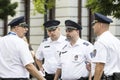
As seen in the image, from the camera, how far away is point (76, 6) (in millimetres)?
25281

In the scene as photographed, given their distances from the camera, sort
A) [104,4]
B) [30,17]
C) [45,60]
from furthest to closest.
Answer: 1. [30,17]
2. [104,4]
3. [45,60]

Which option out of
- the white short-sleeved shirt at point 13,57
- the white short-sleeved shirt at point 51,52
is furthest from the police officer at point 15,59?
the white short-sleeved shirt at point 51,52

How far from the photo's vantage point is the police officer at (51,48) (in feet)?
40.3

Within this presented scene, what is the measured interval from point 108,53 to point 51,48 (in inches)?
127

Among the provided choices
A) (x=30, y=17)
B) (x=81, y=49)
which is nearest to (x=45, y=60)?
(x=81, y=49)

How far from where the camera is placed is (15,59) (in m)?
9.84

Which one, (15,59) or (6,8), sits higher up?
(15,59)

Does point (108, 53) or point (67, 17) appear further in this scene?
point (67, 17)

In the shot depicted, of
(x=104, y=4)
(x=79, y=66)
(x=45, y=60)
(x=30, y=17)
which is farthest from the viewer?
(x=30, y=17)

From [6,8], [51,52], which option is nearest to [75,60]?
[51,52]

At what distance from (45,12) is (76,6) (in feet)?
4.34

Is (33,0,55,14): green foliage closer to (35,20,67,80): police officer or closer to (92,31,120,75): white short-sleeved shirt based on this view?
(35,20,67,80): police officer

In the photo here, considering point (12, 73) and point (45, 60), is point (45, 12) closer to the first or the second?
point (45, 60)

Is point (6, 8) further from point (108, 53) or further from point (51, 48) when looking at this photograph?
point (108, 53)
